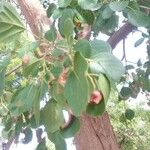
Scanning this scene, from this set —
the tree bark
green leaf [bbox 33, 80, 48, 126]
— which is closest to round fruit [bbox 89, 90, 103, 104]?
green leaf [bbox 33, 80, 48, 126]

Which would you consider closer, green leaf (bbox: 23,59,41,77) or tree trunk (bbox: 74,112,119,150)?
green leaf (bbox: 23,59,41,77)

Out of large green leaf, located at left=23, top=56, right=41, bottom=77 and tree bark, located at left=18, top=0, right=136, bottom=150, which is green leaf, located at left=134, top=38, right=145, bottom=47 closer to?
→ tree bark, located at left=18, top=0, right=136, bottom=150

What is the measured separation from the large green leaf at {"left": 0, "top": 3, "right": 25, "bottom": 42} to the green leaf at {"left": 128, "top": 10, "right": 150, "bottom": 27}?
45 centimetres

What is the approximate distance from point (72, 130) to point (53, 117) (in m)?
0.14

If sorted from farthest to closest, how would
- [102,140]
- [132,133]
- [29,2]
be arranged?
[132,133], [29,2], [102,140]

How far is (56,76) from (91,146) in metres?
1.19

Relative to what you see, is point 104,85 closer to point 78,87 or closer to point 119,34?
point 78,87

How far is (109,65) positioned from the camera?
94 cm

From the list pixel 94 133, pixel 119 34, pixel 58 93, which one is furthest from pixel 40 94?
pixel 119 34

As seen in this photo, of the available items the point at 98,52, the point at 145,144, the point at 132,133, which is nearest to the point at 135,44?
the point at 98,52

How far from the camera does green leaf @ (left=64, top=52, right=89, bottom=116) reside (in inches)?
32.9

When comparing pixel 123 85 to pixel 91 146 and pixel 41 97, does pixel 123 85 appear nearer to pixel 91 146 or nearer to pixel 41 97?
pixel 91 146

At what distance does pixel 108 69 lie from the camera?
0.94 metres

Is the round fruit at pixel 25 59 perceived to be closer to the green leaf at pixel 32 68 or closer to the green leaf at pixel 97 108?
the green leaf at pixel 32 68
